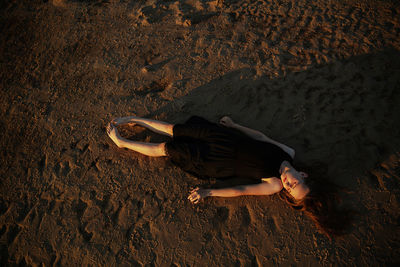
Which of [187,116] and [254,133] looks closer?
[254,133]

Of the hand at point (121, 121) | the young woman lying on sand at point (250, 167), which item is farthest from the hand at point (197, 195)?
the hand at point (121, 121)

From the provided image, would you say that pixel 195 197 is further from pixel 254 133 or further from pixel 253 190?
pixel 254 133

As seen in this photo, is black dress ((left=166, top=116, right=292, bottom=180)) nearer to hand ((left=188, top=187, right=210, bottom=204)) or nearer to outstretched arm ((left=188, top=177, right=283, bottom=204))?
outstretched arm ((left=188, top=177, right=283, bottom=204))

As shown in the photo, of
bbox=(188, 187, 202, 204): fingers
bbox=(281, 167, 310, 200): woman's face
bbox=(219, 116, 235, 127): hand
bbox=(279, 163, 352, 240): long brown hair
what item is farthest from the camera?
bbox=(219, 116, 235, 127): hand

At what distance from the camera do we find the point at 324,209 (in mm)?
2492

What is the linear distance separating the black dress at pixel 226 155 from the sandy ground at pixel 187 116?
0.48m

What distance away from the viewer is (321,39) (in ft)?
11.5

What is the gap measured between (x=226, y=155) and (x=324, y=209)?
132 centimetres

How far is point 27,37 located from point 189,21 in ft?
10.9

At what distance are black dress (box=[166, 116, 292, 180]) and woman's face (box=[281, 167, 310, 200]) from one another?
14 centimetres

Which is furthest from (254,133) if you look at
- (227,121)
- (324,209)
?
(324,209)

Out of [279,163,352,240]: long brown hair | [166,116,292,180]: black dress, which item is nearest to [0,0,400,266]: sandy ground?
[279,163,352,240]: long brown hair

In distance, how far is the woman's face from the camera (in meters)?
2.29

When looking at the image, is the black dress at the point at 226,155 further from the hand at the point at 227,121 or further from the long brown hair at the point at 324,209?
the long brown hair at the point at 324,209
